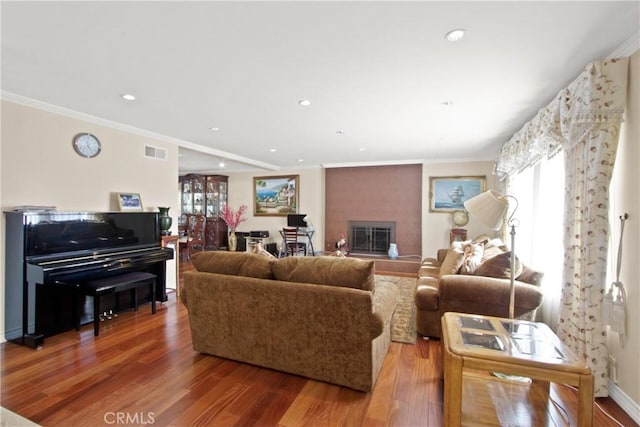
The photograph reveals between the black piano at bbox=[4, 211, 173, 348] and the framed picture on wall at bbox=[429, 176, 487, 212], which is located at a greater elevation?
the framed picture on wall at bbox=[429, 176, 487, 212]

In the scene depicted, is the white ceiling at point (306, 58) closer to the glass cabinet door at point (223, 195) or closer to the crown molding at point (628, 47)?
the crown molding at point (628, 47)

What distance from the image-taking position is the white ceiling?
156cm

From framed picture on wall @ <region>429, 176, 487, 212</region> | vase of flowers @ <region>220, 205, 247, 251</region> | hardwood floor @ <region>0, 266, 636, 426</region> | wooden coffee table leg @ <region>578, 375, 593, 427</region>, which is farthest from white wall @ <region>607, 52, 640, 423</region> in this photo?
vase of flowers @ <region>220, 205, 247, 251</region>

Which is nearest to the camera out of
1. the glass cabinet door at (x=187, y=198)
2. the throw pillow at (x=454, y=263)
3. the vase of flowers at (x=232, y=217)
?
the throw pillow at (x=454, y=263)

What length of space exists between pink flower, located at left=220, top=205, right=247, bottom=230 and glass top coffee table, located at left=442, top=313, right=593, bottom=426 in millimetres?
6636

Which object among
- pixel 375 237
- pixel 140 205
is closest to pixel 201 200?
pixel 140 205

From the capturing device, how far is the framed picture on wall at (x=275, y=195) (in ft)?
23.9

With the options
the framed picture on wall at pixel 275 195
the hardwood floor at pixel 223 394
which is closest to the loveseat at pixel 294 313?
the hardwood floor at pixel 223 394

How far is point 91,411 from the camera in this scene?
70.6 inches

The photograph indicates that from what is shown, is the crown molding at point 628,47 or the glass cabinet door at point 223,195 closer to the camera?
the crown molding at point 628,47

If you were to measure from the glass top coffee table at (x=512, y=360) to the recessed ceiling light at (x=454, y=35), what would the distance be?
5.89 ft

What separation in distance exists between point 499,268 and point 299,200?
507 cm

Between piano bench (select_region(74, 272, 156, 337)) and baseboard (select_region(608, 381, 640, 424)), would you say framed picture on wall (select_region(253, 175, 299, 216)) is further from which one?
baseboard (select_region(608, 381, 640, 424))

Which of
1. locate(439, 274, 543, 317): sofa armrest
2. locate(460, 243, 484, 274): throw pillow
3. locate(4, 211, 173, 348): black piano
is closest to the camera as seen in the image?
locate(439, 274, 543, 317): sofa armrest
